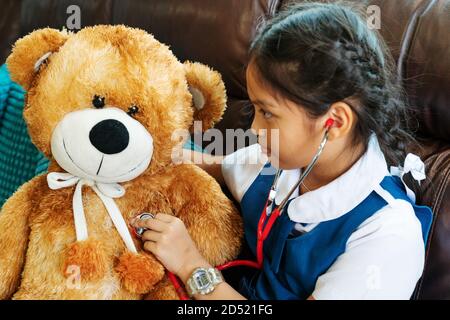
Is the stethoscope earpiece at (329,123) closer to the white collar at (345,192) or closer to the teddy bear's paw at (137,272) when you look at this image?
the white collar at (345,192)

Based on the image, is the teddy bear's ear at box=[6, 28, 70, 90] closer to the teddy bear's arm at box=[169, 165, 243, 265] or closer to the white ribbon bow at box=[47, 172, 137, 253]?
the white ribbon bow at box=[47, 172, 137, 253]

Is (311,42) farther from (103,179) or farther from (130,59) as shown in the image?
(103,179)

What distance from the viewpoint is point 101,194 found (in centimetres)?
90

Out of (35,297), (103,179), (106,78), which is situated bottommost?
(35,297)

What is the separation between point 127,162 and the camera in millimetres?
844

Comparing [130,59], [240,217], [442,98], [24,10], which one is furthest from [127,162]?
[24,10]

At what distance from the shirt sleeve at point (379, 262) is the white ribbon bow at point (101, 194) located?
0.33 m

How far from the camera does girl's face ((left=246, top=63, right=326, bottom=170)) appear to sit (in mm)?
838

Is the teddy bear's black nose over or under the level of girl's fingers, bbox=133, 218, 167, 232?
over

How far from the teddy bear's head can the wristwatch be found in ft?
0.62

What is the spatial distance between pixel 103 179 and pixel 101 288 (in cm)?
18

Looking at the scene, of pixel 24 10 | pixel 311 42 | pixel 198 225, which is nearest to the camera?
pixel 311 42

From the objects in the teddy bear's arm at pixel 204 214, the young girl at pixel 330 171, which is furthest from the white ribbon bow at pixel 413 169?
the teddy bear's arm at pixel 204 214

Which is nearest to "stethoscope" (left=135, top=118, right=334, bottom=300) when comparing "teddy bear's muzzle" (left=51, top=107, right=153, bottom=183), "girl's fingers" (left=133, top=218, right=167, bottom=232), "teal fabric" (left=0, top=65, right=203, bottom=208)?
"girl's fingers" (left=133, top=218, right=167, bottom=232)
